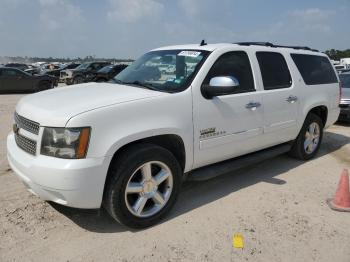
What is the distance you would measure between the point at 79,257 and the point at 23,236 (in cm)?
70

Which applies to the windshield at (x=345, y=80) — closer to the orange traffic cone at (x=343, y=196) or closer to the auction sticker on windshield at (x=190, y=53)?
the orange traffic cone at (x=343, y=196)

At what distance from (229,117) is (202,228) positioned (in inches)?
52.6

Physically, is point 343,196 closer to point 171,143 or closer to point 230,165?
point 230,165

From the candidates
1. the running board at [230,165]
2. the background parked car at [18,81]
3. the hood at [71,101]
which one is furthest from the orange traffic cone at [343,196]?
the background parked car at [18,81]

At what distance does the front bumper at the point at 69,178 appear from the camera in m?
3.18

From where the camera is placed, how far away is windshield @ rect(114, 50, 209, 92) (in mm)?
4090

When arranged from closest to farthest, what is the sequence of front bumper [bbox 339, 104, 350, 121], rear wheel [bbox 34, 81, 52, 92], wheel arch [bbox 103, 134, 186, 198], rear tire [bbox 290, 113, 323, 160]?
wheel arch [bbox 103, 134, 186, 198]
rear tire [bbox 290, 113, 323, 160]
front bumper [bbox 339, 104, 350, 121]
rear wheel [bbox 34, 81, 52, 92]

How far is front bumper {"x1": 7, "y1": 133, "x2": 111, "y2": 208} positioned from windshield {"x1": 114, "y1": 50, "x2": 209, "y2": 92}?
123 centimetres

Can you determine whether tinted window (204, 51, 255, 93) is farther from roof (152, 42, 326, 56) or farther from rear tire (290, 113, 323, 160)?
rear tire (290, 113, 323, 160)

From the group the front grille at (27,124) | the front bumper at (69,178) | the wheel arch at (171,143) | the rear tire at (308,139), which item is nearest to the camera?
the front bumper at (69,178)

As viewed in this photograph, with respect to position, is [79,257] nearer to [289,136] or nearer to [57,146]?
[57,146]

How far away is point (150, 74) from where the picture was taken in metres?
4.46

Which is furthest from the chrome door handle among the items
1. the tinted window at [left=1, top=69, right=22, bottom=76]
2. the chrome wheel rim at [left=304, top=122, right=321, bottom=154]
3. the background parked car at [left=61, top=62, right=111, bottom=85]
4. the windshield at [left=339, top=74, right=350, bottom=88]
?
the background parked car at [left=61, top=62, right=111, bottom=85]

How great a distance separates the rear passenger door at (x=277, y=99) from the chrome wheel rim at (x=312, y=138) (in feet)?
1.98
